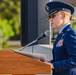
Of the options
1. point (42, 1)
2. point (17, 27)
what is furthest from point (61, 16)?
point (17, 27)

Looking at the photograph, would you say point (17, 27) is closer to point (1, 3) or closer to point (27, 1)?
point (1, 3)

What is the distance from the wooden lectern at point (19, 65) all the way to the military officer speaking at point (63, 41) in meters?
0.09

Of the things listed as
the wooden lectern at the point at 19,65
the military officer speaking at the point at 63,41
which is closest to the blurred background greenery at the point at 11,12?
the military officer speaking at the point at 63,41

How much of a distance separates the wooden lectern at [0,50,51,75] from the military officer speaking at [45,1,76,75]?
0.09 meters

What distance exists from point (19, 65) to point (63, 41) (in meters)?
0.41

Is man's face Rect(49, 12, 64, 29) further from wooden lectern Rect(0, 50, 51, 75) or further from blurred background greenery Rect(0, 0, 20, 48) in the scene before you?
blurred background greenery Rect(0, 0, 20, 48)

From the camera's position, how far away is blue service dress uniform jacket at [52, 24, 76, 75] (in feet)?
11.7

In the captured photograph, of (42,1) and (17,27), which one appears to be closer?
(42,1)

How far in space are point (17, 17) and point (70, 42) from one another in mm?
31617

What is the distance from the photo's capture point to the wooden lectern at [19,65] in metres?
3.44

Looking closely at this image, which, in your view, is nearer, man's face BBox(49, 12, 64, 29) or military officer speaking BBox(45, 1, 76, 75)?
military officer speaking BBox(45, 1, 76, 75)

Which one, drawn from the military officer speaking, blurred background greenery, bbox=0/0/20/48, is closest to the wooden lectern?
the military officer speaking

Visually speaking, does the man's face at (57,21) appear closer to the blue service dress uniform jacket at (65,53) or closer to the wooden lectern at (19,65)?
the blue service dress uniform jacket at (65,53)

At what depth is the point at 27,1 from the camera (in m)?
5.70
